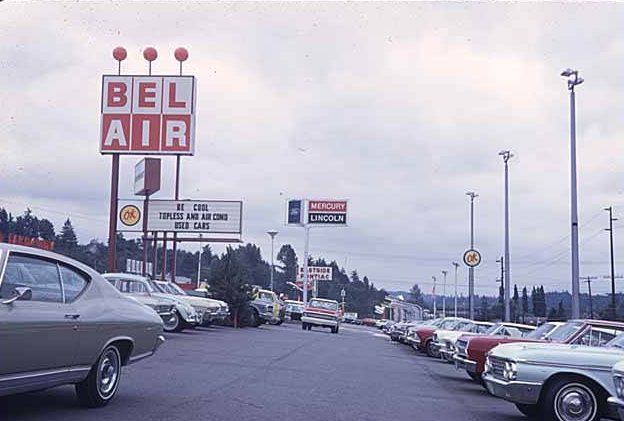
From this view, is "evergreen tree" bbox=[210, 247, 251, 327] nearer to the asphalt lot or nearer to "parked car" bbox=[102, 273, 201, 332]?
"parked car" bbox=[102, 273, 201, 332]

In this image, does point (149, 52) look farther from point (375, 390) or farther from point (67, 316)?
point (67, 316)

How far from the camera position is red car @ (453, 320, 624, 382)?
1309cm

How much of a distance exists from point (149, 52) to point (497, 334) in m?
22.0

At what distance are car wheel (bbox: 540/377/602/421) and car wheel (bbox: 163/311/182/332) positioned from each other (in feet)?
49.9

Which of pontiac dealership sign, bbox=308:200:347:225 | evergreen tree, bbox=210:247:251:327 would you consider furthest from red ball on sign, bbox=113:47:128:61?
pontiac dealership sign, bbox=308:200:347:225

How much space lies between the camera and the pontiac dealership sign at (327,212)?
7506 cm

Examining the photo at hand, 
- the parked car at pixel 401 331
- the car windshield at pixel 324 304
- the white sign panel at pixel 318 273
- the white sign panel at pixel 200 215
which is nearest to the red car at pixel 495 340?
the parked car at pixel 401 331

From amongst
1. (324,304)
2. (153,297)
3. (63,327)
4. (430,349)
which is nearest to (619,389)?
(63,327)

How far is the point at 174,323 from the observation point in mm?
25109

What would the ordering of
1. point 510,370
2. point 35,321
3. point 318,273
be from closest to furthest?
point 35,321, point 510,370, point 318,273

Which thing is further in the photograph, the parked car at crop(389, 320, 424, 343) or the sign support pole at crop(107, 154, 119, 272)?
the parked car at crop(389, 320, 424, 343)

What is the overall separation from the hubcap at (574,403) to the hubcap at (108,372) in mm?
5077

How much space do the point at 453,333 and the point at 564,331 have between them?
8359 millimetres

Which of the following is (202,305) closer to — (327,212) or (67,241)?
(67,241)
